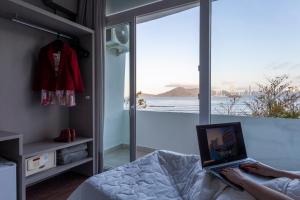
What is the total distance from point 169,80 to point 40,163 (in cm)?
178

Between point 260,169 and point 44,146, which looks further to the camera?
point 44,146

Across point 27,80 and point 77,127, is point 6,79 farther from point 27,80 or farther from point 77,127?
point 77,127

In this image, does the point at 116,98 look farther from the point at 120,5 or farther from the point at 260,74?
the point at 260,74

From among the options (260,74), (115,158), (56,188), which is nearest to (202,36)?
(260,74)

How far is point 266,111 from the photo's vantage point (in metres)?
1.97

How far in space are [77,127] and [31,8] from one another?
1.48 m

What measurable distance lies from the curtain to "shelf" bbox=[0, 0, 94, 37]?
0.16m

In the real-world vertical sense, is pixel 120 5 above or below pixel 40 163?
above

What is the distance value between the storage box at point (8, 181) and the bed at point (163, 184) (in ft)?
2.35

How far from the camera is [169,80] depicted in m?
2.86

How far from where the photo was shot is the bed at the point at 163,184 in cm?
100

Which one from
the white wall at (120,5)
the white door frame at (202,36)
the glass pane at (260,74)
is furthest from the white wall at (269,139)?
the white wall at (120,5)

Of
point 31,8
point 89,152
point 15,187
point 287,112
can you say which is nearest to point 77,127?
point 89,152

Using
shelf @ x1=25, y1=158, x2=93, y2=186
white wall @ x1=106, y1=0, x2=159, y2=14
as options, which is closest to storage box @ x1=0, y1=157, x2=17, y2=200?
shelf @ x1=25, y1=158, x2=93, y2=186
